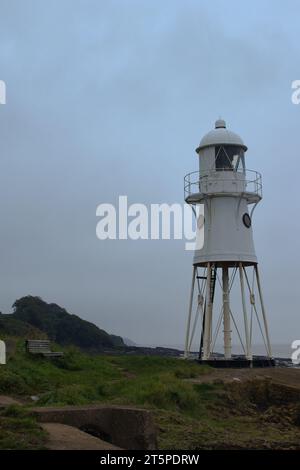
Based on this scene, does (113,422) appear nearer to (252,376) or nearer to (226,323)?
(252,376)

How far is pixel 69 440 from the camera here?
29.1 ft

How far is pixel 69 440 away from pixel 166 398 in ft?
24.1

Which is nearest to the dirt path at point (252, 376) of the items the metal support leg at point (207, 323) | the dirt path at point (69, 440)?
the metal support leg at point (207, 323)

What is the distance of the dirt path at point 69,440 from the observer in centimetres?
838

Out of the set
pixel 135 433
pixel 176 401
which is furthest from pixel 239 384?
pixel 135 433

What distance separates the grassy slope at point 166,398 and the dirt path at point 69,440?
0.32 meters

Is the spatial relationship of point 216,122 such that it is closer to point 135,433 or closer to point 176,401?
point 176,401

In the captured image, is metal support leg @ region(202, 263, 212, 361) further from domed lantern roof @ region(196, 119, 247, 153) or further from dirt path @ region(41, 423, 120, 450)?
dirt path @ region(41, 423, 120, 450)

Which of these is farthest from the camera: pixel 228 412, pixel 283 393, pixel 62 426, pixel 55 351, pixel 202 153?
pixel 202 153

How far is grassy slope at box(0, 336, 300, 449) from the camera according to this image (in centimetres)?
1219

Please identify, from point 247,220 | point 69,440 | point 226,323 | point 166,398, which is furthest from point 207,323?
point 69,440

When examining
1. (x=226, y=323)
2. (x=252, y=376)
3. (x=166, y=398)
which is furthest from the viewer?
(x=226, y=323)
